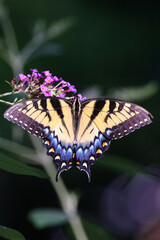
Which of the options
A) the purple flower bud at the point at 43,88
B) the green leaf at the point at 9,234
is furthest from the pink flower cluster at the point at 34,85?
the green leaf at the point at 9,234

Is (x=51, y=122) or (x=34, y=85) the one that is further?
(x=51, y=122)

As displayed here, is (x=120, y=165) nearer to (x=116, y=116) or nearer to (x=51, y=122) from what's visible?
(x=116, y=116)

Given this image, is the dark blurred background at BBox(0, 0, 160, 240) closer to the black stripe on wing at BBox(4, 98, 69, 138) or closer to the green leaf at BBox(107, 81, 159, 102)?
the green leaf at BBox(107, 81, 159, 102)

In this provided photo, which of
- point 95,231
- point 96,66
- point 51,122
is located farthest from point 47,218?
point 96,66

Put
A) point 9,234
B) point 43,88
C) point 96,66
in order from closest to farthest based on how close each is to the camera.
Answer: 1. point 9,234
2. point 43,88
3. point 96,66

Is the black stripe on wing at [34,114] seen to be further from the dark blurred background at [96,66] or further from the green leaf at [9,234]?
the dark blurred background at [96,66]

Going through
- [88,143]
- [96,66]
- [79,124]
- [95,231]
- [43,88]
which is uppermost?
[96,66]
